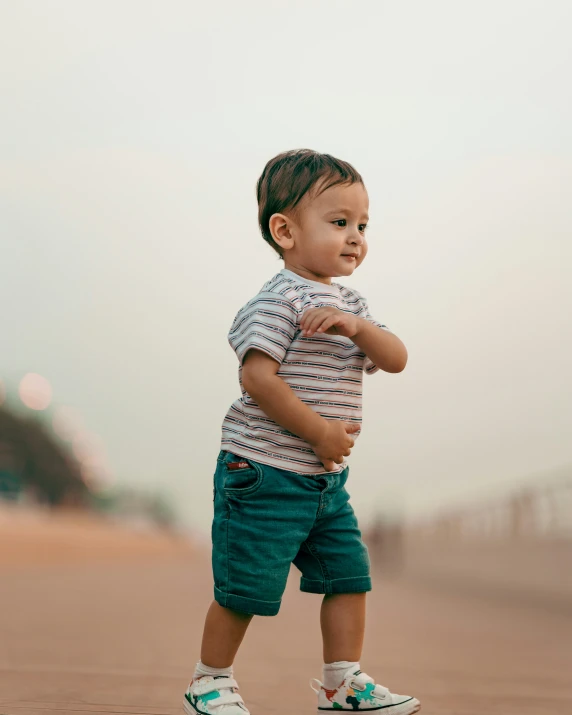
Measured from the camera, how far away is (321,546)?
8.91ft

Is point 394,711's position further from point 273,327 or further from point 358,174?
point 358,174

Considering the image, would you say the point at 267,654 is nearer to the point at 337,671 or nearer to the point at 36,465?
the point at 337,671

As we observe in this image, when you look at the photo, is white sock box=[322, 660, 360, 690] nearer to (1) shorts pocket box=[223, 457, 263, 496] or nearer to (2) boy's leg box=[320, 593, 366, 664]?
(2) boy's leg box=[320, 593, 366, 664]

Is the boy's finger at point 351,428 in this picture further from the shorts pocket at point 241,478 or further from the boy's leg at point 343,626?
the boy's leg at point 343,626

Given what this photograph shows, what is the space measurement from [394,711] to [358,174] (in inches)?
57.3

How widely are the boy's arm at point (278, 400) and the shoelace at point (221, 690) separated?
2.23 ft

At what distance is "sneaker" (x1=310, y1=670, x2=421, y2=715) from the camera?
2.58 meters

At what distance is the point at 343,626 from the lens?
8.81ft

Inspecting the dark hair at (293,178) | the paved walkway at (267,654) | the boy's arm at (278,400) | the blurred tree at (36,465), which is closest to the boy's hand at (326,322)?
the boy's arm at (278,400)

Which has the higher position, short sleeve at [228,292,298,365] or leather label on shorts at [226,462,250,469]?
short sleeve at [228,292,298,365]

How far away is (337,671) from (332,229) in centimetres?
119

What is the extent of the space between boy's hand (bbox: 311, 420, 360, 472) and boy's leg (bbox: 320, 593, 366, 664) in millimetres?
392

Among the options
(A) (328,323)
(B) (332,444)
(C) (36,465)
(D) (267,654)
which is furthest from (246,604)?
(C) (36,465)

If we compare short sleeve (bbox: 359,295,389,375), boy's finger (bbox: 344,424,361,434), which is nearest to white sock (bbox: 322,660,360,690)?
boy's finger (bbox: 344,424,361,434)
